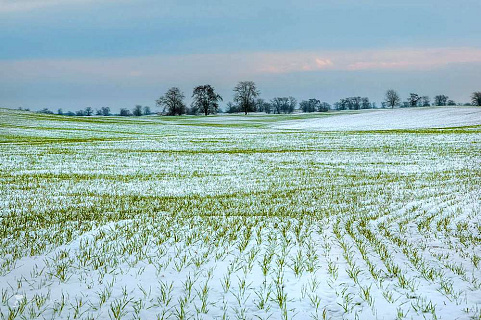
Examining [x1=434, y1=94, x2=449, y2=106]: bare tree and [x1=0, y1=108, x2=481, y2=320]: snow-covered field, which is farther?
[x1=434, y1=94, x2=449, y2=106]: bare tree

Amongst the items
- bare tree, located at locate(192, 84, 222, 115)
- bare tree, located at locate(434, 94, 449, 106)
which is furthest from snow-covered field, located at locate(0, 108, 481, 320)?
bare tree, located at locate(434, 94, 449, 106)

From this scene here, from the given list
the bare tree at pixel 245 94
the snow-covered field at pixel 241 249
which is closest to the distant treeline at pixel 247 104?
the bare tree at pixel 245 94

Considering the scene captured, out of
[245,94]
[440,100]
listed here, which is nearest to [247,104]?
[245,94]

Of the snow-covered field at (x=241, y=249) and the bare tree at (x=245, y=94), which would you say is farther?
the bare tree at (x=245, y=94)

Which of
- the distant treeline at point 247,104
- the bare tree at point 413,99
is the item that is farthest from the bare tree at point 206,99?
the bare tree at point 413,99

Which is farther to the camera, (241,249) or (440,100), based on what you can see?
(440,100)

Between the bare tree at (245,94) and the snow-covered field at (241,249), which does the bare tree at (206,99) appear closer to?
the bare tree at (245,94)

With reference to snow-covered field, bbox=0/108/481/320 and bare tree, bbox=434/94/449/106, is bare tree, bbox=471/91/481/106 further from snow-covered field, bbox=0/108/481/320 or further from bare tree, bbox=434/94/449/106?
snow-covered field, bbox=0/108/481/320

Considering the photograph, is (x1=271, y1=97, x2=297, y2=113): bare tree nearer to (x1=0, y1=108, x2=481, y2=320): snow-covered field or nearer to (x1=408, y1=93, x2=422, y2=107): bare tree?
(x1=408, y1=93, x2=422, y2=107): bare tree

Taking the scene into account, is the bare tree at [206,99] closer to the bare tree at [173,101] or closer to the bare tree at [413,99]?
the bare tree at [173,101]

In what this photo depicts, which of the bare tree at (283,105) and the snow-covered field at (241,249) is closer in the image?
the snow-covered field at (241,249)

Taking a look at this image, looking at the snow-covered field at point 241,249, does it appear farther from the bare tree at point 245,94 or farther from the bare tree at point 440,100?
the bare tree at point 440,100

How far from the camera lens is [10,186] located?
52.5 feet

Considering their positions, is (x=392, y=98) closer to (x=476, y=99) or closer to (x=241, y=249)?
(x=476, y=99)
